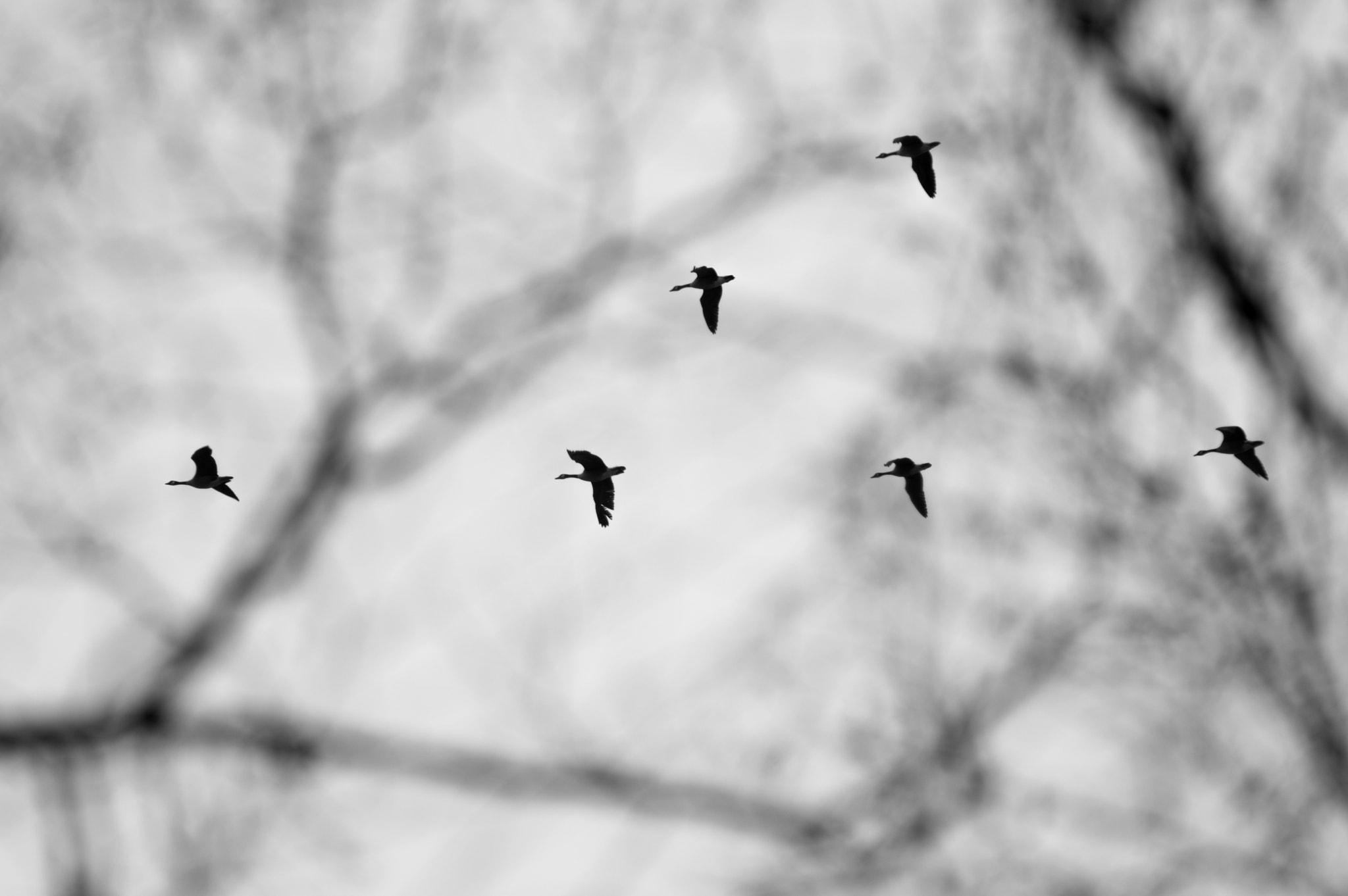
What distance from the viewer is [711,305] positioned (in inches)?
68.2

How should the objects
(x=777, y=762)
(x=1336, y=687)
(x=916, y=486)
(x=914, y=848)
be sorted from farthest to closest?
(x=777, y=762), (x=914, y=848), (x=1336, y=687), (x=916, y=486)

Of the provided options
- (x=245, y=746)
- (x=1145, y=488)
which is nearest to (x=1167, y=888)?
(x=1145, y=488)

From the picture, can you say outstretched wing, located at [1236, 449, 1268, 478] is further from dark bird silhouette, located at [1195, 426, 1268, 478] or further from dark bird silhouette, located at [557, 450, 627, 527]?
dark bird silhouette, located at [557, 450, 627, 527]

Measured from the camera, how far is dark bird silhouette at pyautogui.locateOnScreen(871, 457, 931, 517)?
1.50m

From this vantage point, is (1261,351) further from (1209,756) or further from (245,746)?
(245,746)

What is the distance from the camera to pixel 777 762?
28.6 feet

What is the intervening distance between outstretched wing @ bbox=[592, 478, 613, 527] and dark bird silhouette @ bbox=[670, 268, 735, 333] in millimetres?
252

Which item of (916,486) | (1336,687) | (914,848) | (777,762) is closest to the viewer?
(916,486)

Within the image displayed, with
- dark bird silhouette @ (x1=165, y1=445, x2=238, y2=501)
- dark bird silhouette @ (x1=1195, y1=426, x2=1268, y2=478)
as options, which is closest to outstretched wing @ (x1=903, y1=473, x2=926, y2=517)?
dark bird silhouette @ (x1=1195, y1=426, x2=1268, y2=478)

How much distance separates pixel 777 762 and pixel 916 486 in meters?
7.40

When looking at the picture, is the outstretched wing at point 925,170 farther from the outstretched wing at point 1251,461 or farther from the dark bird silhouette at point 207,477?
the dark bird silhouette at point 207,477

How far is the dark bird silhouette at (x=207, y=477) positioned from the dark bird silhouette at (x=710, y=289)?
59 centimetres

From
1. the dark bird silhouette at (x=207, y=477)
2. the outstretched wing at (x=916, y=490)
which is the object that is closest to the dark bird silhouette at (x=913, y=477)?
the outstretched wing at (x=916, y=490)

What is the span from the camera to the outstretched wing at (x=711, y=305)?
1718mm
